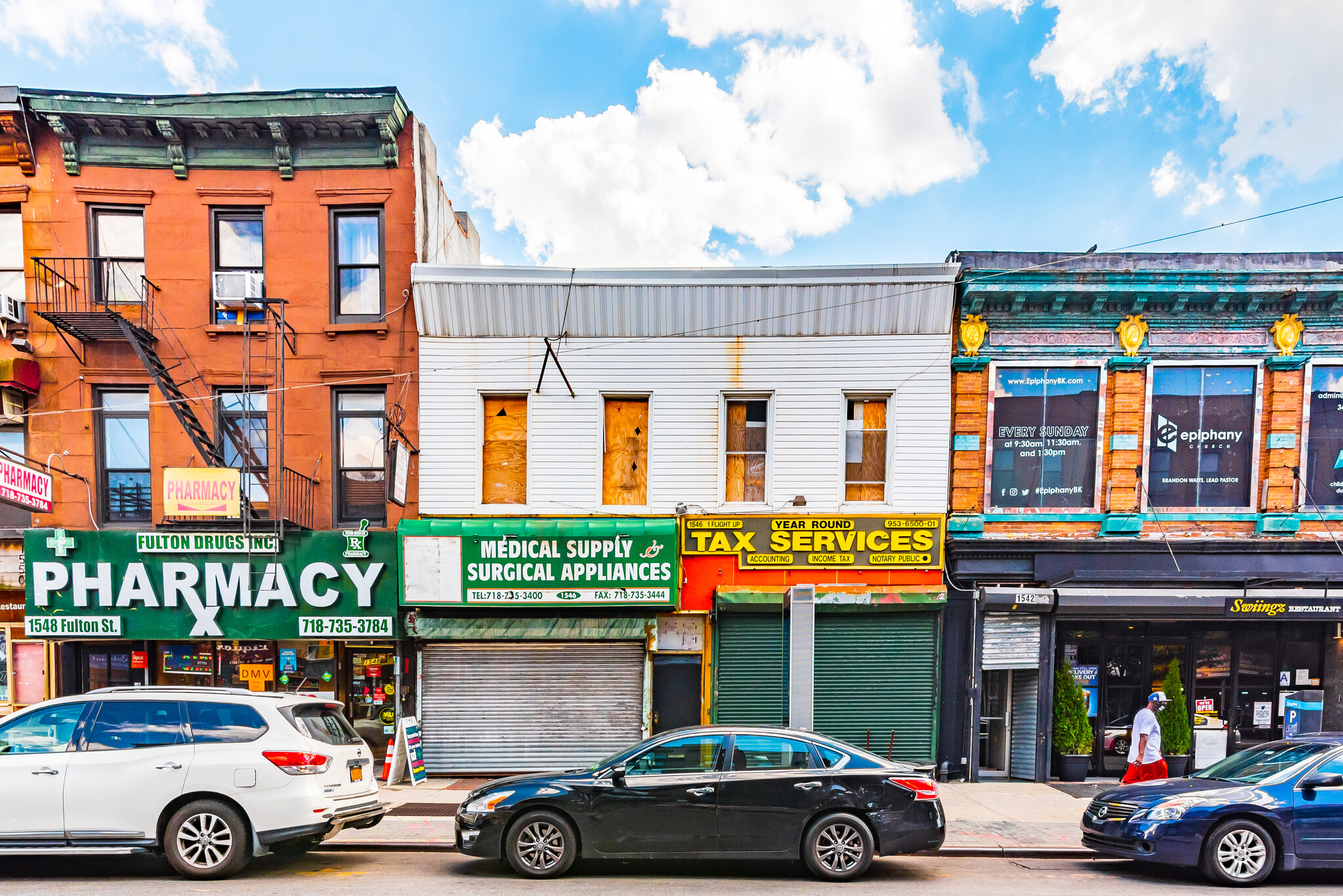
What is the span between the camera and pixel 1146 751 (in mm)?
10289

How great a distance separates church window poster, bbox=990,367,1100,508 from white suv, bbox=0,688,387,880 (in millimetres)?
10623

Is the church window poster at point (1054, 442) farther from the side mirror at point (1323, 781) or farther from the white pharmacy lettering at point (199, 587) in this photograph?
the white pharmacy lettering at point (199, 587)

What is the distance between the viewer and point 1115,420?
11.9 m

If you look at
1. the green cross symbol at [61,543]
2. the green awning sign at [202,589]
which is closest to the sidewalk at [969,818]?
the green awning sign at [202,589]

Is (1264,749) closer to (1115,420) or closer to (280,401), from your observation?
(1115,420)

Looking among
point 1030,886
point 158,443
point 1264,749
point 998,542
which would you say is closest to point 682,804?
point 1030,886

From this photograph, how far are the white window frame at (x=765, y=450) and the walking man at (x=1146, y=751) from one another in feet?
20.2

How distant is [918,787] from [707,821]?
214 centimetres

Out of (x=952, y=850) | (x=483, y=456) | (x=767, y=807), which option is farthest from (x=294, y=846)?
(x=952, y=850)

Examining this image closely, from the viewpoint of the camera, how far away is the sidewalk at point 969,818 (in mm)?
8273

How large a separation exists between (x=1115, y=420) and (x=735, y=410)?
20.5ft

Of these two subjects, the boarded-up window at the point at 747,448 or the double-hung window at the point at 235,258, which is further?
the boarded-up window at the point at 747,448

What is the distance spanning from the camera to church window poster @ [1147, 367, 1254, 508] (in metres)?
11.8

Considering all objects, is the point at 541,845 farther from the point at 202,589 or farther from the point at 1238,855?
the point at 202,589
